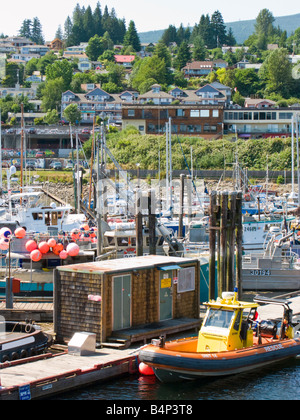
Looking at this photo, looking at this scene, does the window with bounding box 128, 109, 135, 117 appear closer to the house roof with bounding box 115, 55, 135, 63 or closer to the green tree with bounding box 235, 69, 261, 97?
the green tree with bounding box 235, 69, 261, 97

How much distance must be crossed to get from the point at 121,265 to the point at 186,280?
2.57m

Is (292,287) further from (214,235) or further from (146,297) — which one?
(146,297)

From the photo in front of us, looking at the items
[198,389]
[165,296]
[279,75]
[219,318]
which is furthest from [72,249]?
[279,75]

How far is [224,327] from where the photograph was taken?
832 inches

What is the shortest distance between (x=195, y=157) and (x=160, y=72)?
180ft

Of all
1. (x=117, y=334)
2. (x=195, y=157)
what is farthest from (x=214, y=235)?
(x=195, y=157)

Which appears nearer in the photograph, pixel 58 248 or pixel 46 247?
pixel 46 247

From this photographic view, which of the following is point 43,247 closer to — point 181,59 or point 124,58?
point 181,59

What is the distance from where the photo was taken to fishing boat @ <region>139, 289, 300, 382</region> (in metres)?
20.2

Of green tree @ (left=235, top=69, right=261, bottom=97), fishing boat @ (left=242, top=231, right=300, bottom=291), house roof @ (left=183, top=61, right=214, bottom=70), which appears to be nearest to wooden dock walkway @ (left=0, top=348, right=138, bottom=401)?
fishing boat @ (left=242, top=231, right=300, bottom=291)

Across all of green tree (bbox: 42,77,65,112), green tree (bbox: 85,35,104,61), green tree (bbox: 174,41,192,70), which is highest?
green tree (bbox: 85,35,104,61)

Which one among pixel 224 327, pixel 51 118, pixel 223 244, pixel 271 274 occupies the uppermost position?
pixel 51 118

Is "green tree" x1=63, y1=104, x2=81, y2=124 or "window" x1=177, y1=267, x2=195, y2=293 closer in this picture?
"window" x1=177, y1=267, x2=195, y2=293

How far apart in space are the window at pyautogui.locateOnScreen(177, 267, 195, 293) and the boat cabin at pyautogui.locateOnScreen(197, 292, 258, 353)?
318 cm
